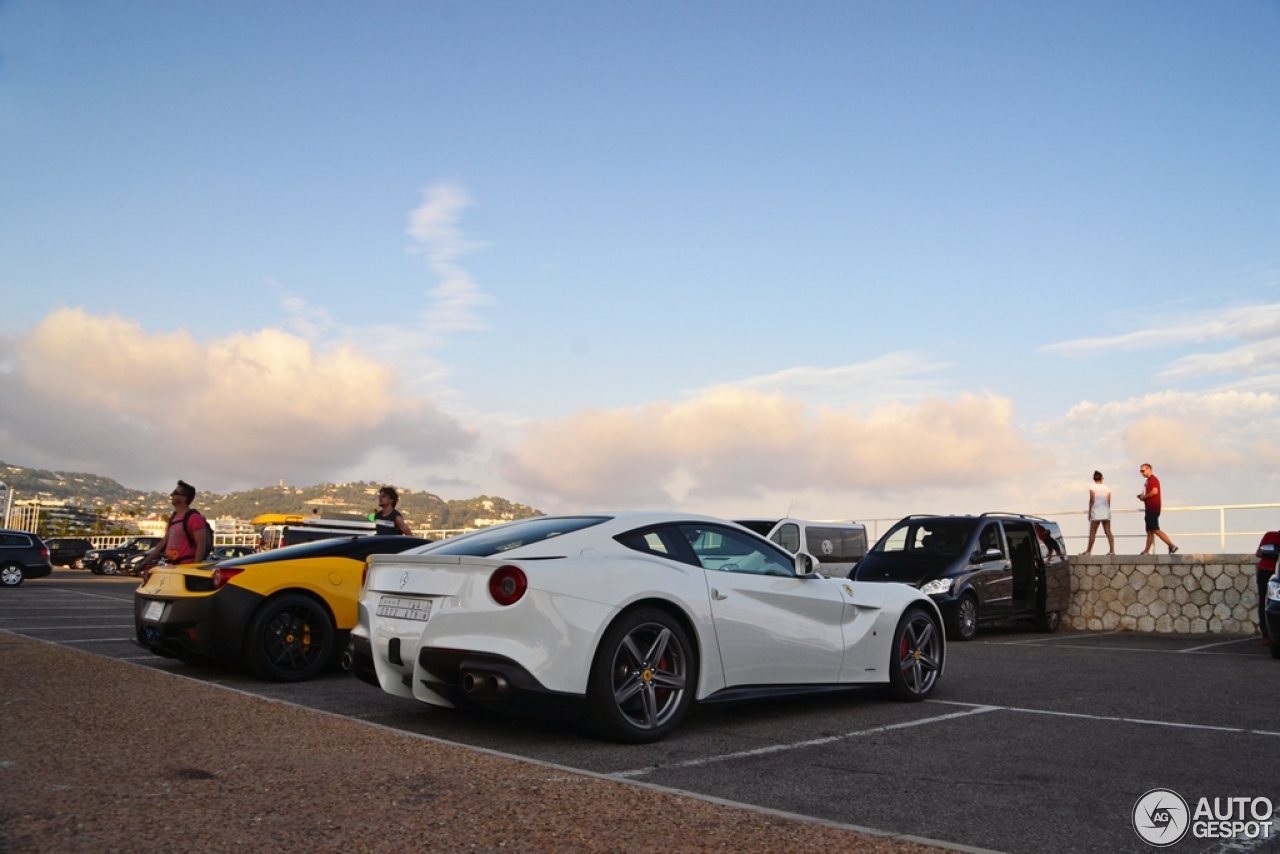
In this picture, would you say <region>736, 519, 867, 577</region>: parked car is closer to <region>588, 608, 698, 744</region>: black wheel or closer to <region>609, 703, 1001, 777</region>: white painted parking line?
<region>609, 703, 1001, 777</region>: white painted parking line

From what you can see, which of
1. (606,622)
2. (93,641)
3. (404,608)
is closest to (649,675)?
(606,622)

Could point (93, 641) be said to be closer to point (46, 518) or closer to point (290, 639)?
point (290, 639)

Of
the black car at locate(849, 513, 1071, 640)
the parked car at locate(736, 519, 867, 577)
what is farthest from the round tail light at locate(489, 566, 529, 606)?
the parked car at locate(736, 519, 867, 577)

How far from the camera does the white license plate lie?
6.11 meters

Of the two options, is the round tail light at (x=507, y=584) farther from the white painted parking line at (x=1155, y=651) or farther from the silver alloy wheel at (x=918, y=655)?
the white painted parking line at (x=1155, y=651)

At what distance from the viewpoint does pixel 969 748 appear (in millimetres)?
6074

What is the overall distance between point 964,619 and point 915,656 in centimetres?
688

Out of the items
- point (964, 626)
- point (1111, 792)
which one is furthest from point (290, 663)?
point (964, 626)

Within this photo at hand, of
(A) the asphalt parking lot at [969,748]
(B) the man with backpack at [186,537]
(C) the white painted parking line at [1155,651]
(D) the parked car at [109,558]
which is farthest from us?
(D) the parked car at [109,558]

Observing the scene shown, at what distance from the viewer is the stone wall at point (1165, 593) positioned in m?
17.0

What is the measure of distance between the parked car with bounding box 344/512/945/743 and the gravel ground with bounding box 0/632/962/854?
496mm

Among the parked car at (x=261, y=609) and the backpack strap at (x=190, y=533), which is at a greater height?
the backpack strap at (x=190, y=533)

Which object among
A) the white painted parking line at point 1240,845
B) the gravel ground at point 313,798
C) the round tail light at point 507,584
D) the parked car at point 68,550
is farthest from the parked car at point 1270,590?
the parked car at point 68,550

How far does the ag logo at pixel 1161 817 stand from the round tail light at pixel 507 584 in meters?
3.18
